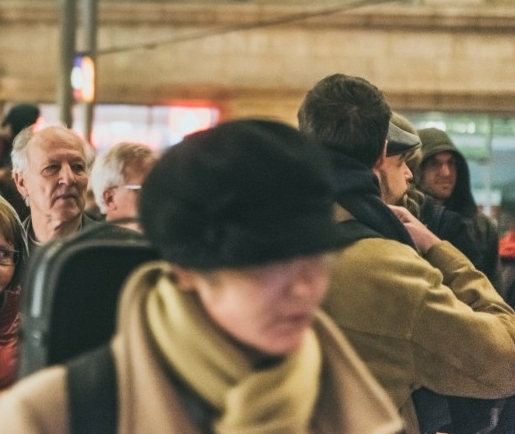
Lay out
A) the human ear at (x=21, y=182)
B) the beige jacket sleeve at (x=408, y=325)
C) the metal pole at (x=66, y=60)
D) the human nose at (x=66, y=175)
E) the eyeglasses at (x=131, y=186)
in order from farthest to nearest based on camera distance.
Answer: the metal pole at (x=66, y=60)
the human ear at (x=21, y=182)
the human nose at (x=66, y=175)
the eyeglasses at (x=131, y=186)
the beige jacket sleeve at (x=408, y=325)

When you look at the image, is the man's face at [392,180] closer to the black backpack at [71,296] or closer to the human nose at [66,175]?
the black backpack at [71,296]

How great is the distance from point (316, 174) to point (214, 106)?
15.7 meters

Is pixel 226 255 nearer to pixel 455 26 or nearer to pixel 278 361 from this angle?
pixel 278 361

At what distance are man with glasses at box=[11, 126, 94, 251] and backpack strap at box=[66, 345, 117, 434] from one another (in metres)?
2.75

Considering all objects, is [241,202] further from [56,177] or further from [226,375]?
[56,177]

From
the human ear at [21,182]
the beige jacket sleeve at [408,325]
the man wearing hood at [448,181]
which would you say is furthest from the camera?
the man wearing hood at [448,181]

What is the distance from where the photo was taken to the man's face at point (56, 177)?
4.48 meters

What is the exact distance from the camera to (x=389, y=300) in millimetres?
2598

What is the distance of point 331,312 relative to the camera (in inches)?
104

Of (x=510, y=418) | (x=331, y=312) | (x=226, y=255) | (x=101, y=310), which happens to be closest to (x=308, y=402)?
(x=226, y=255)

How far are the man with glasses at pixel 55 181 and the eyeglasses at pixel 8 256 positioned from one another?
27.1 inches

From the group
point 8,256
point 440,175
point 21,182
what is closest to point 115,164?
point 8,256

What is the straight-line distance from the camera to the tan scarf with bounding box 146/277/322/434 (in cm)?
173

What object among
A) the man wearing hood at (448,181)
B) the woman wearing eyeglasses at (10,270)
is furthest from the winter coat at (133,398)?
the man wearing hood at (448,181)
